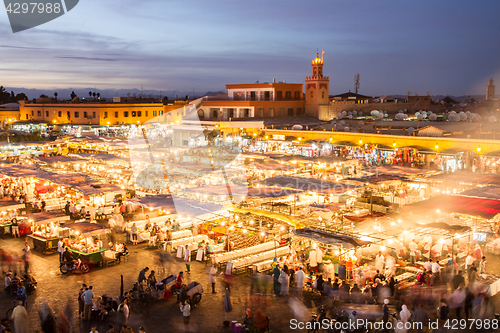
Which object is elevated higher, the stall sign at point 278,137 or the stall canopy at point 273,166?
the stall sign at point 278,137

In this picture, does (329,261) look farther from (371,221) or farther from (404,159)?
(404,159)

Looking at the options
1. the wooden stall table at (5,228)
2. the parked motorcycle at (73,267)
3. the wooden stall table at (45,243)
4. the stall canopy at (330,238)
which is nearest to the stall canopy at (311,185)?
the stall canopy at (330,238)

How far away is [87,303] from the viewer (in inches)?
366

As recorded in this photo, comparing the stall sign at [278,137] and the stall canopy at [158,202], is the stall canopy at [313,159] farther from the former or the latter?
the stall sign at [278,137]

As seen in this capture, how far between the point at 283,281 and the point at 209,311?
203 cm

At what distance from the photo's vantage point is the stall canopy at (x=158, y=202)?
588 inches

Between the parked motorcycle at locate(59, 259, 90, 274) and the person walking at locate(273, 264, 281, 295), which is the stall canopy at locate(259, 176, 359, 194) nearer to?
the person walking at locate(273, 264, 281, 295)

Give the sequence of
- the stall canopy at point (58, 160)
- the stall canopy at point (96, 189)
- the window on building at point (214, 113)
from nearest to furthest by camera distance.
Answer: the stall canopy at point (96, 189) < the stall canopy at point (58, 160) < the window on building at point (214, 113)

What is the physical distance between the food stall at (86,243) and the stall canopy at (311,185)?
651 centimetres

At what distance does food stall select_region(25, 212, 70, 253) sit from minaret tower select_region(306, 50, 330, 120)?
35.2m

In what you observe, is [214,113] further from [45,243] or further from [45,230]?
[45,243]

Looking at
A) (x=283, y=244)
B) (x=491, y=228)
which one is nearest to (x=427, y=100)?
(x=491, y=228)

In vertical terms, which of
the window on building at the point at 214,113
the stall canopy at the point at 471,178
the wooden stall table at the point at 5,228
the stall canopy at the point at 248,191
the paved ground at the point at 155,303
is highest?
the window on building at the point at 214,113

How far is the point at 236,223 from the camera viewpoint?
14.4 meters
